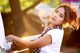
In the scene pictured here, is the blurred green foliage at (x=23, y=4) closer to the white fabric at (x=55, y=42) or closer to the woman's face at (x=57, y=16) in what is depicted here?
the woman's face at (x=57, y=16)

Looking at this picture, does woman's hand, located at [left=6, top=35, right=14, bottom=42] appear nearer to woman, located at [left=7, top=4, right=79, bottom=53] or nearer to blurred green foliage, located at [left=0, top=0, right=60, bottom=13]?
woman, located at [left=7, top=4, right=79, bottom=53]

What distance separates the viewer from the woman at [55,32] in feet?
4.80

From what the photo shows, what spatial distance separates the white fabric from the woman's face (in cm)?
6

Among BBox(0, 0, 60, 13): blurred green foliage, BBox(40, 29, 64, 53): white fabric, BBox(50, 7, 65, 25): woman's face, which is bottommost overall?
BBox(40, 29, 64, 53): white fabric

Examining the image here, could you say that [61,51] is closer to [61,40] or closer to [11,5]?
[61,40]

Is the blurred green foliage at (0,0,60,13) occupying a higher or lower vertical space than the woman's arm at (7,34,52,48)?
higher

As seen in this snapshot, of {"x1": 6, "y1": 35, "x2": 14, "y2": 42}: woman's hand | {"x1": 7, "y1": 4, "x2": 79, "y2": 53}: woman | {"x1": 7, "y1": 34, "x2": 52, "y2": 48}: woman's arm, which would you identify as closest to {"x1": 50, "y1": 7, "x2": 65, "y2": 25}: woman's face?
{"x1": 7, "y1": 4, "x2": 79, "y2": 53}: woman

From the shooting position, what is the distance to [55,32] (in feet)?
4.83

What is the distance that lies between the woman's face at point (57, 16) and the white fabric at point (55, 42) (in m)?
0.06

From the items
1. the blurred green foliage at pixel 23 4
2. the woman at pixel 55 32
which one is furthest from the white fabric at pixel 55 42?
the blurred green foliage at pixel 23 4

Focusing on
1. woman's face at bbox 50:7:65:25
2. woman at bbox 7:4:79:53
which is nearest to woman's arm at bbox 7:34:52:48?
woman at bbox 7:4:79:53

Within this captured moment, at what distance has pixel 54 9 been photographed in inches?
58.3

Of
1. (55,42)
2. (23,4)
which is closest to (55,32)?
(55,42)

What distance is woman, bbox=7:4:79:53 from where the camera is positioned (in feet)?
4.80
